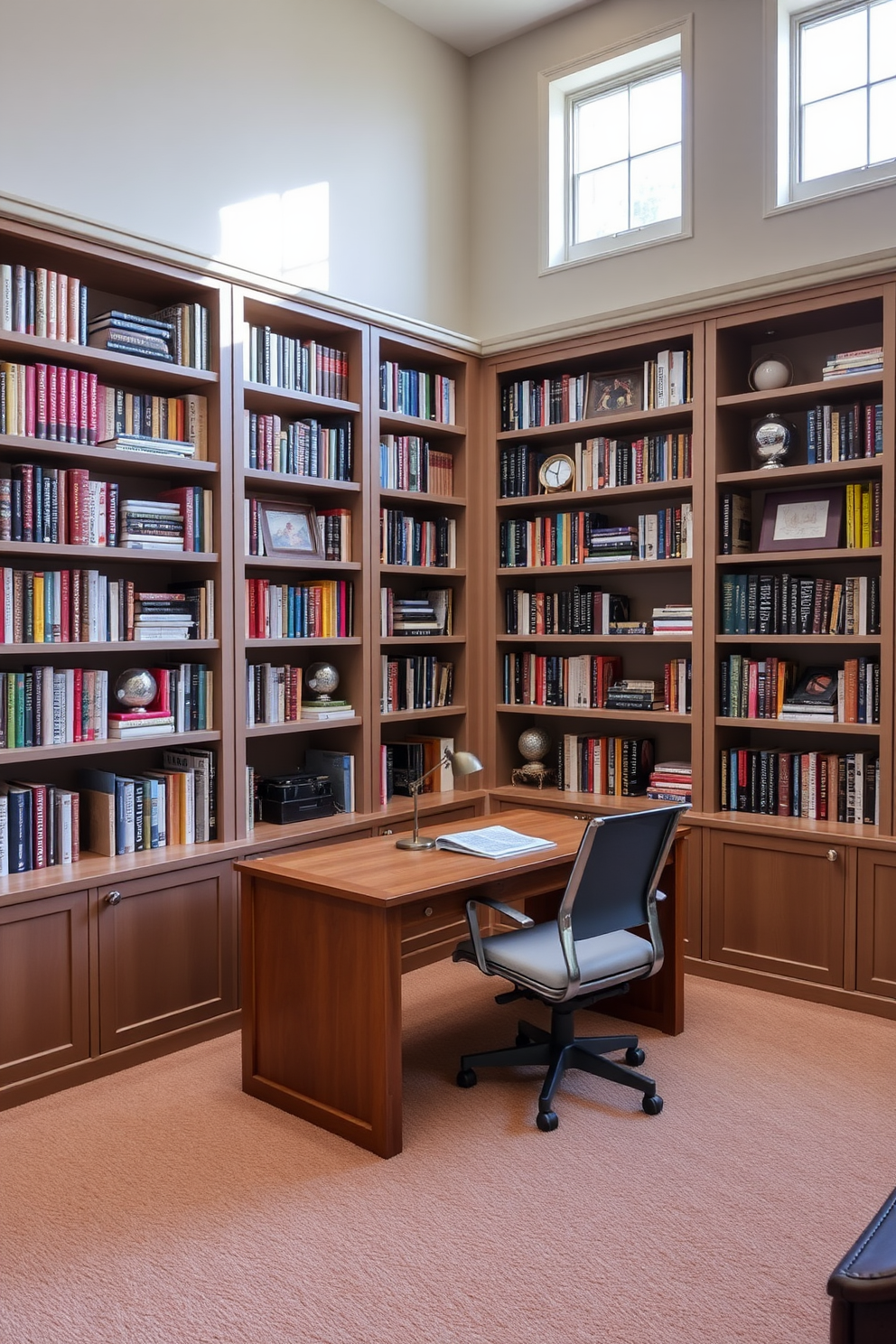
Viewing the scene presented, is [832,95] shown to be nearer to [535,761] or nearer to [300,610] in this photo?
[300,610]

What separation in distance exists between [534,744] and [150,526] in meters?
2.09

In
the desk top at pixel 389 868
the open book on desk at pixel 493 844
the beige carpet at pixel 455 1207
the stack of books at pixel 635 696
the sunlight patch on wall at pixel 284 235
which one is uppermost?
the sunlight patch on wall at pixel 284 235

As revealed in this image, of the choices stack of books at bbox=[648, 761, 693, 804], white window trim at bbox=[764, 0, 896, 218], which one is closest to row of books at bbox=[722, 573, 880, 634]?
stack of books at bbox=[648, 761, 693, 804]

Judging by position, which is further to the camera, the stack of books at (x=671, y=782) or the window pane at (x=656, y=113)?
the window pane at (x=656, y=113)

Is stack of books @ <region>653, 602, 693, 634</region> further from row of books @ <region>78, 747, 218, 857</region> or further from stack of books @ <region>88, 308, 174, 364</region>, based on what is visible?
stack of books @ <region>88, 308, 174, 364</region>

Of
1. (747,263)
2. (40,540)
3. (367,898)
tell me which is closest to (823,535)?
(747,263)

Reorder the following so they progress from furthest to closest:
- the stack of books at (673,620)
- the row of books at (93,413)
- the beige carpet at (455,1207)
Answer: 1. the stack of books at (673,620)
2. the row of books at (93,413)
3. the beige carpet at (455,1207)

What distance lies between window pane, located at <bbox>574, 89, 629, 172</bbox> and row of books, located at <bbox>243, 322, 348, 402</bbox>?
5.21 ft

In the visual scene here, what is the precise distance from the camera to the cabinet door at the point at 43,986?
2.95 meters

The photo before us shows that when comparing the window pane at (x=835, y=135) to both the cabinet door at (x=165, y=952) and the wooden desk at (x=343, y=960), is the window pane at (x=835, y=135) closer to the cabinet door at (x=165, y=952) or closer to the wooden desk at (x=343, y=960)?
the wooden desk at (x=343, y=960)

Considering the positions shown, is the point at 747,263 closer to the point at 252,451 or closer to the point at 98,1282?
the point at 252,451

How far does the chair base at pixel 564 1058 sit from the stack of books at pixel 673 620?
5.67ft

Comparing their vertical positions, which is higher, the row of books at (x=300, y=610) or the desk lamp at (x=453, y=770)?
the row of books at (x=300, y=610)

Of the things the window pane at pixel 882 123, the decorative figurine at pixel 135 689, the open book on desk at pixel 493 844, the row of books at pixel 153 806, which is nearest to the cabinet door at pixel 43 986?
the row of books at pixel 153 806
